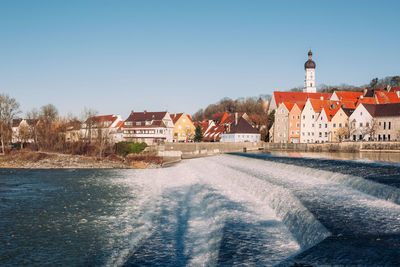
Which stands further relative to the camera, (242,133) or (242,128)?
(242,128)

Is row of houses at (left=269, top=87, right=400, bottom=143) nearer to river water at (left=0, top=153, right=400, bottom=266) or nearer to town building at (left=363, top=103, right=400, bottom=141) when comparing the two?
town building at (left=363, top=103, right=400, bottom=141)

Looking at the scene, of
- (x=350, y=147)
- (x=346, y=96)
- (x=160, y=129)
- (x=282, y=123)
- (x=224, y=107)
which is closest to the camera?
(x=350, y=147)

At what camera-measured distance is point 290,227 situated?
43.5 feet

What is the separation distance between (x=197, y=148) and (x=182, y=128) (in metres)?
23.1

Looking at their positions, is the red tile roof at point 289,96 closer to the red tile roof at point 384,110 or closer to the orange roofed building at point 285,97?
the orange roofed building at point 285,97

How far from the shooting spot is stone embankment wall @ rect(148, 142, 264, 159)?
5991 cm

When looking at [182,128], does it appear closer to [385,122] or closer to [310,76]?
[385,122]

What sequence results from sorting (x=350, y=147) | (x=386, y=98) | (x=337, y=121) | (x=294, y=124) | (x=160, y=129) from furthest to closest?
(x=386, y=98)
(x=160, y=129)
(x=294, y=124)
(x=337, y=121)
(x=350, y=147)

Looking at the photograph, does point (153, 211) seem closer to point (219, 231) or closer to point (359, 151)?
point (219, 231)

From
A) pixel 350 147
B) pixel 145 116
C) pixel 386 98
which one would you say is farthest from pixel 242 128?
pixel 386 98

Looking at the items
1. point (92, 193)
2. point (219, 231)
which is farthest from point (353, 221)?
point (92, 193)

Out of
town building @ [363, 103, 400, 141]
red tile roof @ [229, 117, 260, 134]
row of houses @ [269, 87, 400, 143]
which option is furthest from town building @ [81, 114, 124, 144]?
town building @ [363, 103, 400, 141]

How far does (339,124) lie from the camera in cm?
7100

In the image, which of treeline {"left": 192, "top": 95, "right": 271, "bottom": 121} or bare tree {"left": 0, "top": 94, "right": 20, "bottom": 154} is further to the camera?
treeline {"left": 192, "top": 95, "right": 271, "bottom": 121}
